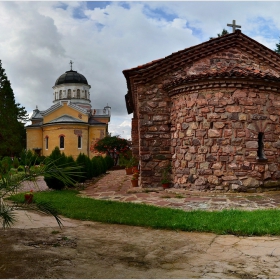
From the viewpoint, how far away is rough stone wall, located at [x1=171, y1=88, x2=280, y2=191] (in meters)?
9.61

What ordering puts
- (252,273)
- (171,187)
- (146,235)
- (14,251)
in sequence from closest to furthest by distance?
(252,273)
(14,251)
(146,235)
(171,187)

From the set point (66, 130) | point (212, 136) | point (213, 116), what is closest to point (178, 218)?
point (212, 136)

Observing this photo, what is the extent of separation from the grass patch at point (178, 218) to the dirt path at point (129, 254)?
0.81 ft

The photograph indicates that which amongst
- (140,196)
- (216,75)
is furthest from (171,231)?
(216,75)

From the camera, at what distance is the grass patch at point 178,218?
5598mm

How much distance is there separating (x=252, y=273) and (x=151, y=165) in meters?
7.19

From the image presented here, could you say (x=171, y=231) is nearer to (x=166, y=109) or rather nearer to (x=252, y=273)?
(x=252, y=273)

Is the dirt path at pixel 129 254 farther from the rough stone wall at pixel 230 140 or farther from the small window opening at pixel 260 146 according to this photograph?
the small window opening at pixel 260 146

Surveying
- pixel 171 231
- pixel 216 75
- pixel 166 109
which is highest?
pixel 216 75

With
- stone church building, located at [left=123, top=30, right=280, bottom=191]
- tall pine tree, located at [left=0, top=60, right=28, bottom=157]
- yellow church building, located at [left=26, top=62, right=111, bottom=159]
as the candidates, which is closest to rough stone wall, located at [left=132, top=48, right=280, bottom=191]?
stone church building, located at [left=123, top=30, right=280, bottom=191]

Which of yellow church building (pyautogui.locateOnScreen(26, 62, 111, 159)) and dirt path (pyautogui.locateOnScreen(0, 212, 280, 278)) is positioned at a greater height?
yellow church building (pyautogui.locateOnScreen(26, 62, 111, 159))

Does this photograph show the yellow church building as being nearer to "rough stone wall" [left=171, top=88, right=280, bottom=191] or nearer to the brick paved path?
the brick paved path

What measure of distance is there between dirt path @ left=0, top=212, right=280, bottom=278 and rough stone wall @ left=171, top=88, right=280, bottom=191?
172 inches

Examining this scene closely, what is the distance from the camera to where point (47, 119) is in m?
36.4
